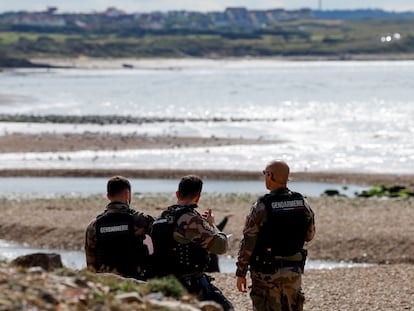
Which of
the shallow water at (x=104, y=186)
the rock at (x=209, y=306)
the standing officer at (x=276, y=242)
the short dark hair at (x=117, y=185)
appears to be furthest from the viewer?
the shallow water at (x=104, y=186)

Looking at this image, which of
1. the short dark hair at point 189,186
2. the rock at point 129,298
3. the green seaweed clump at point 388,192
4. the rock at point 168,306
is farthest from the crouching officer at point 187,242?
the green seaweed clump at point 388,192

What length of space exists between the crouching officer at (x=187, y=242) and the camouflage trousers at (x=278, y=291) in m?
0.60

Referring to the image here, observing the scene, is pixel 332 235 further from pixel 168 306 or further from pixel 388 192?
pixel 168 306

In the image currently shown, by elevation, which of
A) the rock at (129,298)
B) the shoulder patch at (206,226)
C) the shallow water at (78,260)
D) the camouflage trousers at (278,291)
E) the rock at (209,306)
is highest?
the shoulder patch at (206,226)

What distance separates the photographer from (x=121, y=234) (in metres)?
8.95

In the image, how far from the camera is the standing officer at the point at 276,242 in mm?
9102

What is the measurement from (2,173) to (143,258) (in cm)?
3086

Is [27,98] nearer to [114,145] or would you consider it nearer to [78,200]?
[114,145]

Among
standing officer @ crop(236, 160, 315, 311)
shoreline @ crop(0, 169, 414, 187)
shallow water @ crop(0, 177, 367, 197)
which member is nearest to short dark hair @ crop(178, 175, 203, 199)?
standing officer @ crop(236, 160, 315, 311)

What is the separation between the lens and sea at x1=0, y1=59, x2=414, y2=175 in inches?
1683

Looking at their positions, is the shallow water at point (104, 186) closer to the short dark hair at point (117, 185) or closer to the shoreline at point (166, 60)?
the short dark hair at point (117, 185)

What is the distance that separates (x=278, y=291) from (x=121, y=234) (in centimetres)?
139

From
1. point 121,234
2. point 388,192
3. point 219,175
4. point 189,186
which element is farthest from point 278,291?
point 219,175

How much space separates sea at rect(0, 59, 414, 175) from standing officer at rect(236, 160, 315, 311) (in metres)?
29.8
